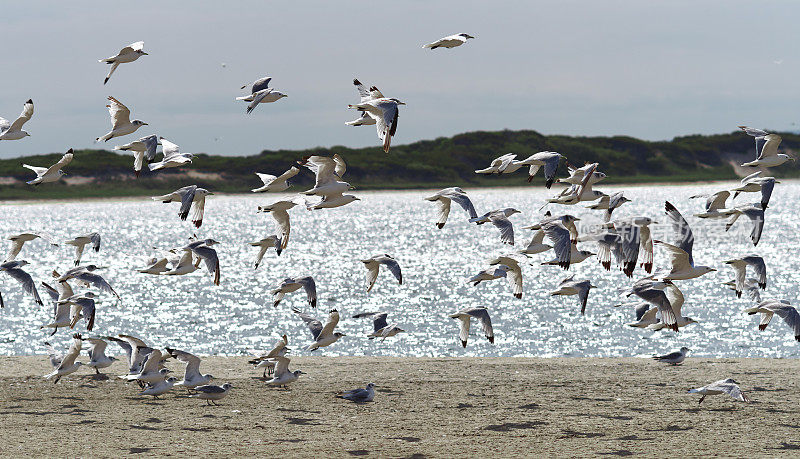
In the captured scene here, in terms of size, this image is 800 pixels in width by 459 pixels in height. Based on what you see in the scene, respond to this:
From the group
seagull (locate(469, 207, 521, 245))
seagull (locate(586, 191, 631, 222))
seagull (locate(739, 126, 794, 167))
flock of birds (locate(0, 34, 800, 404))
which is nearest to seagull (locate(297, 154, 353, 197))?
flock of birds (locate(0, 34, 800, 404))

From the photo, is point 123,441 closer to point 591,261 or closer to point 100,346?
point 100,346

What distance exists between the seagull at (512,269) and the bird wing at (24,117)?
393 inches

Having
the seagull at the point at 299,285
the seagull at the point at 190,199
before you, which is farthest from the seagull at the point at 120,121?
the seagull at the point at 299,285

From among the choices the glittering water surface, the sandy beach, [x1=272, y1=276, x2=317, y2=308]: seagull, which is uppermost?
[x1=272, y1=276, x2=317, y2=308]: seagull

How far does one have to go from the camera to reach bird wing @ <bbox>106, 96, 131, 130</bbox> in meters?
18.3

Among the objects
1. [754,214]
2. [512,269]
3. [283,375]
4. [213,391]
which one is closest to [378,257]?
[512,269]

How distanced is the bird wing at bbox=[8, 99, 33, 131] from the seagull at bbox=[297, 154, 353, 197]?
6035mm

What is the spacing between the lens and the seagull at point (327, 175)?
56.0 feet

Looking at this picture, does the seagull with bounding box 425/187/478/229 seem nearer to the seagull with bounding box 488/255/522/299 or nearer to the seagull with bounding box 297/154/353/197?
the seagull with bounding box 488/255/522/299

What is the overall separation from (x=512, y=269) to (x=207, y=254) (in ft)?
21.5

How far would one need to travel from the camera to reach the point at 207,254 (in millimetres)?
17859

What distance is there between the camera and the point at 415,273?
6275cm

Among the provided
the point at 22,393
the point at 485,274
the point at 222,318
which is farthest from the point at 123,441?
the point at 222,318

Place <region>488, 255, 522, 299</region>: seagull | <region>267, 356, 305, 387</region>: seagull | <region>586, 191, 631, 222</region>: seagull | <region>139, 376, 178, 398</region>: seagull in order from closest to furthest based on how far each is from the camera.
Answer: <region>139, 376, 178, 398</region>: seagull → <region>586, 191, 631, 222</region>: seagull → <region>267, 356, 305, 387</region>: seagull → <region>488, 255, 522, 299</region>: seagull
